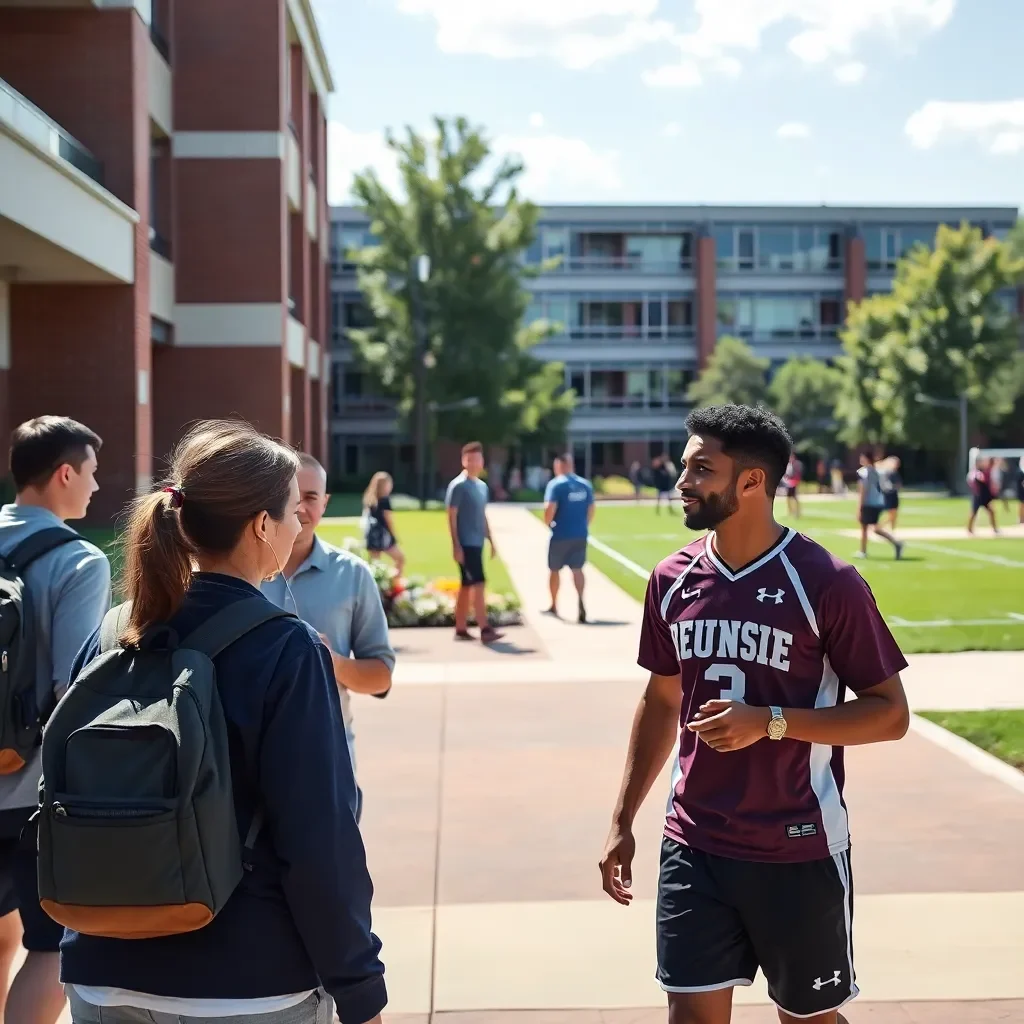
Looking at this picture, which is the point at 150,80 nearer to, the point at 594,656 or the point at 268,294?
the point at 268,294

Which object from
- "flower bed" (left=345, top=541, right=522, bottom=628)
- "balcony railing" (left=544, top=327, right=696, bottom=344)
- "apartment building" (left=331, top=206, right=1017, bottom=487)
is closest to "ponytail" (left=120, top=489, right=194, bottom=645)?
"flower bed" (left=345, top=541, right=522, bottom=628)

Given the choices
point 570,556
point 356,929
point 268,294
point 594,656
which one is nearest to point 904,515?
point 268,294

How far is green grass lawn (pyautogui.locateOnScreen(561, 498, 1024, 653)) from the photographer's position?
13727mm

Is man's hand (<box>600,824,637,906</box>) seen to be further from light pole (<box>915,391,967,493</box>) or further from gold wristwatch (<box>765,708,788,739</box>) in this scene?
light pole (<box>915,391,967,493</box>)

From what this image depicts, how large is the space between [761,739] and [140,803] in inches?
66.9

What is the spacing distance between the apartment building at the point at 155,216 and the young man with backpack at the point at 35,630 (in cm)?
983

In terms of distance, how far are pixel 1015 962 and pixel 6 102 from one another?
13435mm

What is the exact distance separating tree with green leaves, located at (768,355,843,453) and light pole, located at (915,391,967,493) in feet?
28.3

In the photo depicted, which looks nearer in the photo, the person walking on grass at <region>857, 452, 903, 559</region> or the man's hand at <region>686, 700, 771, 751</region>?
the man's hand at <region>686, 700, 771, 751</region>

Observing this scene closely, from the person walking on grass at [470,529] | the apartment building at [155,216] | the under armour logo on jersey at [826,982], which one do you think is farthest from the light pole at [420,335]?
the under armour logo on jersey at [826,982]

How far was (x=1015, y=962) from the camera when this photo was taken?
16.0ft

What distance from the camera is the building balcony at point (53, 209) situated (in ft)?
48.1

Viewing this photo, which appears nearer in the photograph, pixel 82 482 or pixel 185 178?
pixel 82 482

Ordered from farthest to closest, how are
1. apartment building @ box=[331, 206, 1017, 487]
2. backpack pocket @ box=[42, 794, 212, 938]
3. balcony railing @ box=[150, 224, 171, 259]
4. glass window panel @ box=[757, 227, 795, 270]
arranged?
glass window panel @ box=[757, 227, 795, 270] → apartment building @ box=[331, 206, 1017, 487] → balcony railing @ box=[150, 224, 171, 259] → backpack pocket @ box=[42, 794, 212, 938]
